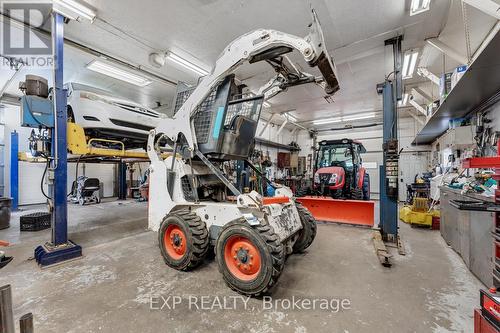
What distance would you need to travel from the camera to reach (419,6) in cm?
329

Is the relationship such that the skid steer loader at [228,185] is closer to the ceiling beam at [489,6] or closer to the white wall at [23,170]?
the ceiling beam at [489,6]

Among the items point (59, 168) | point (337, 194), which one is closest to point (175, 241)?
point (59, 168)

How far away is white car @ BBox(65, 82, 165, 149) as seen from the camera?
3467mm

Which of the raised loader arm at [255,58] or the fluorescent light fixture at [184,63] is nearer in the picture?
the raised loader arm at [255,58]

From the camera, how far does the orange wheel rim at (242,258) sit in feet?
6.75

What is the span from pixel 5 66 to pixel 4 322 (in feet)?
24.1

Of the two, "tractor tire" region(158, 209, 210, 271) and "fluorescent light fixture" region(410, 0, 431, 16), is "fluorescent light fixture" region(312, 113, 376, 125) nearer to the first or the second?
"fluorescent light fixture" region(410, 0, 431, 16)

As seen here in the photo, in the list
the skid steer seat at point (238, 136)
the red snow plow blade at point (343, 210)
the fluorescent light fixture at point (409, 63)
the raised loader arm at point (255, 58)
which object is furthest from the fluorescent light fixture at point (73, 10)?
the fluorescent light fixture at point (409, 63)

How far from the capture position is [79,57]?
488 centimetres

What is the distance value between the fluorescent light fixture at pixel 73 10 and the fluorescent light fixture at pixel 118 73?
1.92 m

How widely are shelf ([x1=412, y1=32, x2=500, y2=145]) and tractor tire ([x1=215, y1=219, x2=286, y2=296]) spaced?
2.94 metres

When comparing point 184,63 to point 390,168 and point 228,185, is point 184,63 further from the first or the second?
point 390,168

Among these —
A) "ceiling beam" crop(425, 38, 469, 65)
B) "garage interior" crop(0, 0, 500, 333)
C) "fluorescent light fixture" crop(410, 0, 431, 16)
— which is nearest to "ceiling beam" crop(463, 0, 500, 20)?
"garage interior" crop(0, 0, 500, 333)

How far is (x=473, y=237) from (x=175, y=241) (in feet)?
12.5
